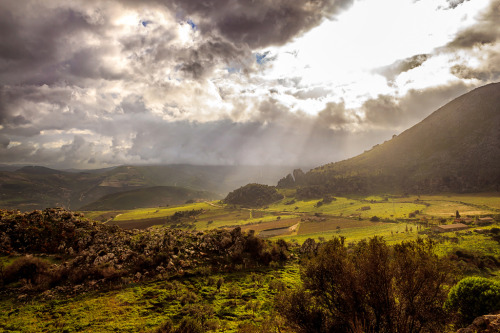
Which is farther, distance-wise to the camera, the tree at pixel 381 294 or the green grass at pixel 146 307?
the green grass at pixel 146 307

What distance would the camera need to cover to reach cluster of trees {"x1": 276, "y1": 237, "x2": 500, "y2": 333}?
15.6m

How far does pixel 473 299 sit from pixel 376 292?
17.0m

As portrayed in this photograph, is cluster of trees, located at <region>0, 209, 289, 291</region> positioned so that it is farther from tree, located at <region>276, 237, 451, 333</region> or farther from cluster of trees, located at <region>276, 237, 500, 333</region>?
tree, located at <region>276, 237, 451, 333</region>

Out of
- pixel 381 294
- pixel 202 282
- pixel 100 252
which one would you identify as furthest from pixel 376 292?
pixel 100 252

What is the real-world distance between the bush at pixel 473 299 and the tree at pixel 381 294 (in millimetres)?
10930

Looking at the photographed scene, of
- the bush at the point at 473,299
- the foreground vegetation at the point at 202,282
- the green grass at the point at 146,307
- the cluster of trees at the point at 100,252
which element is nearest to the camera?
the foreground vegetation at the point at 202,282

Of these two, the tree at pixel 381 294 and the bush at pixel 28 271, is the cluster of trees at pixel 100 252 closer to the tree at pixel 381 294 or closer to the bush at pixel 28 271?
the bush at pixel 28 271

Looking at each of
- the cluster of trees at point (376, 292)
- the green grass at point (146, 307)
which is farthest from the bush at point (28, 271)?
the cluster of trees at point (376, 292)

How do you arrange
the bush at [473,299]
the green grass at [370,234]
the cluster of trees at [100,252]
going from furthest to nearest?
the green grass at [370,234] → the cluster of trees at [100,252] → the bush at [473,299]

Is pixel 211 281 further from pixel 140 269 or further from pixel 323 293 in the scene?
pixel 323 293

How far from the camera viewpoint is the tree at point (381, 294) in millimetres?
15547

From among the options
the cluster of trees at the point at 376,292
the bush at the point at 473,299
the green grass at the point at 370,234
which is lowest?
the green grass at the point at 370,234

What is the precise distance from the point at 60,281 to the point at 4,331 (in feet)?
24.0

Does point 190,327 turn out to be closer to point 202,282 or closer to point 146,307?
point 146,307
